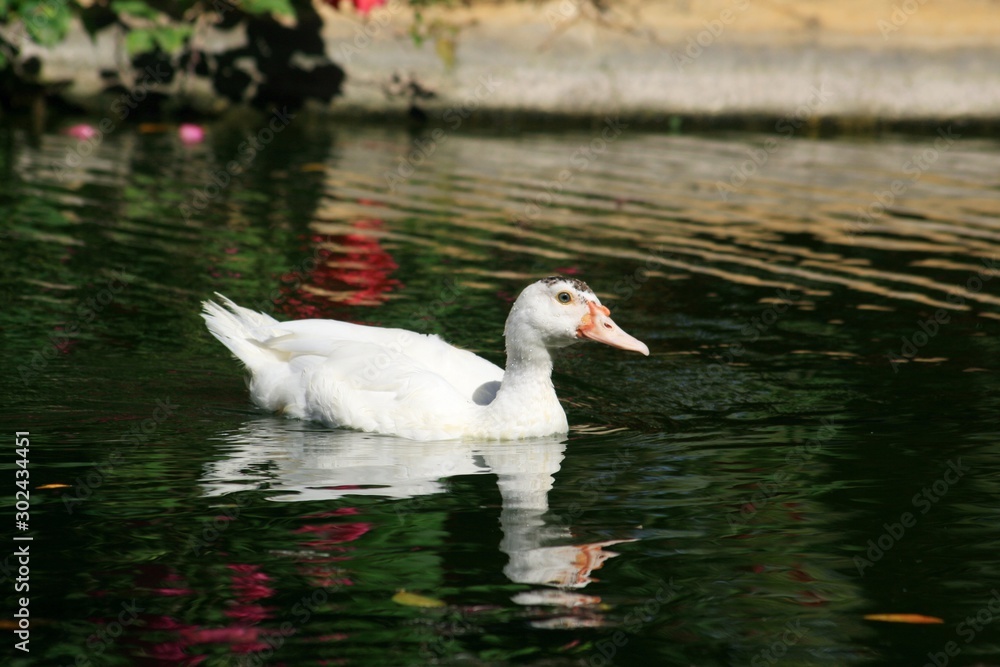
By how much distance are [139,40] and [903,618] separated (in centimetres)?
1249

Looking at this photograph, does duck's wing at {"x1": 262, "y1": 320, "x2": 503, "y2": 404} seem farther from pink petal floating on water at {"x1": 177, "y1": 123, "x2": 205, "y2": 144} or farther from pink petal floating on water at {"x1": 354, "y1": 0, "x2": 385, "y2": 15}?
pink petal floating on water at {"x1": 354, "y1": 0, "x2": 385, "y2": 15}

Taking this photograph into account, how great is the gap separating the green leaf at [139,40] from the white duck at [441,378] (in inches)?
356

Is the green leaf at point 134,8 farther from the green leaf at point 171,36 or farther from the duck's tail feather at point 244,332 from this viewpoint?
the duck's tail feather at point 244,332

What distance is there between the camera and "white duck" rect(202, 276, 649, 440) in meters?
6.97

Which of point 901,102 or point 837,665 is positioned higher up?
point 901,102

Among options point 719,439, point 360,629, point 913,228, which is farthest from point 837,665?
point 913,228

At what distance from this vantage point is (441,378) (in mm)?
7188

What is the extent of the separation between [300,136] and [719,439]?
9.77 metres

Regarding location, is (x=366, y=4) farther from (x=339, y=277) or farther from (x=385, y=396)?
(x=385, y=396)

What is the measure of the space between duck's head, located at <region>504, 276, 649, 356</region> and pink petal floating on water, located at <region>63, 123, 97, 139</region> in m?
9.14

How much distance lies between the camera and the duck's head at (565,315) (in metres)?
6.95

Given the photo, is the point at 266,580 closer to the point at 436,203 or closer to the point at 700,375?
the point at 700,375

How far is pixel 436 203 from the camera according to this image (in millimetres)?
12555

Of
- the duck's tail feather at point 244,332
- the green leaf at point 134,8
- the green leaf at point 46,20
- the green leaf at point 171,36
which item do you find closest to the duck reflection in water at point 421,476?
the duck's tail feather at point 244,332
